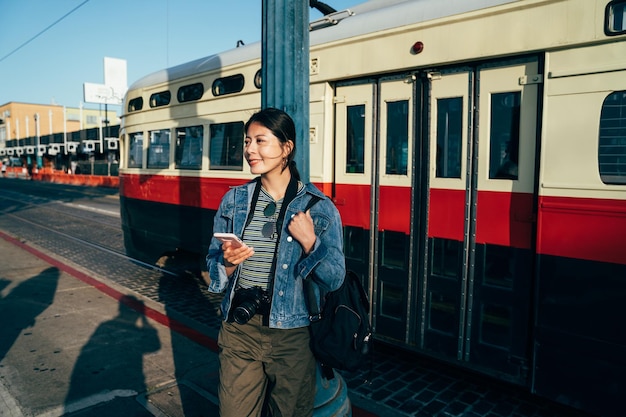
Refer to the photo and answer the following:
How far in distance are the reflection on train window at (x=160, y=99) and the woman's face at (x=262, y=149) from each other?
5396mm

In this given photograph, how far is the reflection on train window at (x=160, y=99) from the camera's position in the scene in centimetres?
725

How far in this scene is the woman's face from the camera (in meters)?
2.29

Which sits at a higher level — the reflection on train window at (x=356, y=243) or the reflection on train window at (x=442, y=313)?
the reflection on train window at (x=356, y=243)

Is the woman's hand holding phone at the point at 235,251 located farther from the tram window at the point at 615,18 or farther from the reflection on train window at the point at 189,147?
the reflection on train window at the point at 189,147

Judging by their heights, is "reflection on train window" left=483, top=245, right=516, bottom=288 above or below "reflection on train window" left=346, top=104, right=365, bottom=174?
below

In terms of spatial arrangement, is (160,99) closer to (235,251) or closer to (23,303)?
(23,303)

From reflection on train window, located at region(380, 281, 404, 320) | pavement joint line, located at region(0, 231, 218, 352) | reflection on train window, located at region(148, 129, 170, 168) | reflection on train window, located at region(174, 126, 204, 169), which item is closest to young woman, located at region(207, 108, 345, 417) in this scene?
reflection on train window, located at region(380, 281, 404, 320)

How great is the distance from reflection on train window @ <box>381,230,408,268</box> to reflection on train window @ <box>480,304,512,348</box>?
32.3 inches

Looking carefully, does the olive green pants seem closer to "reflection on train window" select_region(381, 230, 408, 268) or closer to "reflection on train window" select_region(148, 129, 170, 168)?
"reflection on train window" select_region(381, 230, 408, 268)

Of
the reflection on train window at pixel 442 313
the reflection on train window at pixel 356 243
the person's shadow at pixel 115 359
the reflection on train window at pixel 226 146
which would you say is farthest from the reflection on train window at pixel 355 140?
the person's shadow at pixel 115 359

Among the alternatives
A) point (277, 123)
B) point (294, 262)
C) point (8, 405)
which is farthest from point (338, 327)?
point (8, 405)

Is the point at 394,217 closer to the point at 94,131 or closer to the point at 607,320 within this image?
the point at 607,320

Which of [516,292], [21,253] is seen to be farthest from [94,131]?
[516,292]

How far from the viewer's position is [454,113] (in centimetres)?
405
